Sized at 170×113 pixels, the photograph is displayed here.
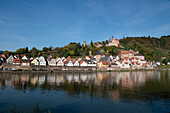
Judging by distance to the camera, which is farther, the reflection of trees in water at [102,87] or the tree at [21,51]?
the tree at [21,51]

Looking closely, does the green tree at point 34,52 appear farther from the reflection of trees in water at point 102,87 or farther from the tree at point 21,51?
the reflection of trees in water at point 102,87

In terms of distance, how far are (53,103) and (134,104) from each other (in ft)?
34.1

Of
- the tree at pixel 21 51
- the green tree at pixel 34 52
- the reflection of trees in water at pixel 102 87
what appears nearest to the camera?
the reflection of trees in water at pixel 102 87

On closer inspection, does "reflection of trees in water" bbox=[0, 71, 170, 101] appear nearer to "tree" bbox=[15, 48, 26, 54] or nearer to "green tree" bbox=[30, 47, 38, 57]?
"green tree" bbox=[30, 47, 38, 57]

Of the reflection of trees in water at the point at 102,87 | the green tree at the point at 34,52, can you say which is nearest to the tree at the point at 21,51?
the green tree at the point at 34,52

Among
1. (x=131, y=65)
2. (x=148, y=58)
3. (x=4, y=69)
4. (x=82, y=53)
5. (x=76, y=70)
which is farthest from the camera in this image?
(x=148, y=58)

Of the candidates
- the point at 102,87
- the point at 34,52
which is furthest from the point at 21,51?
the point at 102,87

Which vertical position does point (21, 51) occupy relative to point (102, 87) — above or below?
above

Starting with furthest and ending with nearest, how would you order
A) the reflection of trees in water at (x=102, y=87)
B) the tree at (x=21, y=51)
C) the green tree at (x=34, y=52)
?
1. the green tree at (x=34, y=52)
2. the tree at (x=21, y=51)
3. the reflection of trees in water at (x=102, y=87)

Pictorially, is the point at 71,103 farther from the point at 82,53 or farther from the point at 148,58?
the point at 148,58

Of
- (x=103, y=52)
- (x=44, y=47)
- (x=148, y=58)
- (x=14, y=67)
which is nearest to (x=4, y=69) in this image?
(x=14, y=67)

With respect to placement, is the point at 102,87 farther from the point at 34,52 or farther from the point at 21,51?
the point at 21,51

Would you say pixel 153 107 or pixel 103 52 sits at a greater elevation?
pixel 103 52

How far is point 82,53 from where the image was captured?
149m
